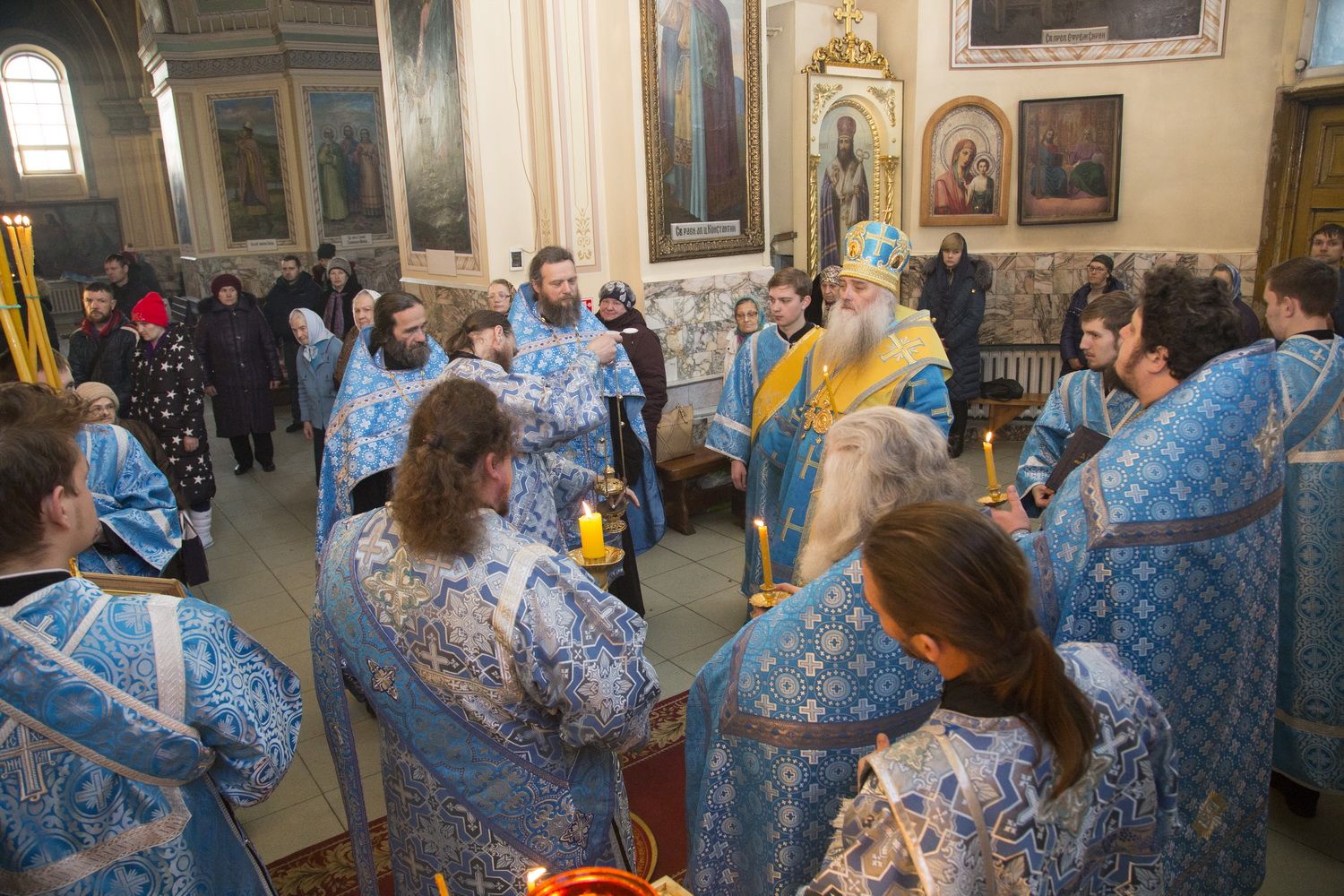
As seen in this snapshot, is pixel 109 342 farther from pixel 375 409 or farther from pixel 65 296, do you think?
pixel 65 296

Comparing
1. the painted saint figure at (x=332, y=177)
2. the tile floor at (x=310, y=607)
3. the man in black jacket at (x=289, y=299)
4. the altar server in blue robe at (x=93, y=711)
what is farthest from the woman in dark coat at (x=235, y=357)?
the painted saint figure at (x=332, y=177)

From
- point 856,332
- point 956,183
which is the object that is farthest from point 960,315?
point 856,332

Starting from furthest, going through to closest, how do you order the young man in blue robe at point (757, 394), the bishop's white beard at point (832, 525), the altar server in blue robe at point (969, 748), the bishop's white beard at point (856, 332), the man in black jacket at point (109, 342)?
the man in black jacket at point (109, 342) < the young man in blue robe at point (757, 394) < the bishop's white beard at point (856, 332) < the bishop's white beard at point (832, 525) < the altar server in blue robe at point (969, 748)

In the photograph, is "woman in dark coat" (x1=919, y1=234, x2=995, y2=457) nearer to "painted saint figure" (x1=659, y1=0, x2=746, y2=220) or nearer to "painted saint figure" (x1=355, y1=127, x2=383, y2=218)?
"painted saint figure" (x1=659, y1=0, x2=746, y2=220)

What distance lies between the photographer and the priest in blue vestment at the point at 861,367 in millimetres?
3652

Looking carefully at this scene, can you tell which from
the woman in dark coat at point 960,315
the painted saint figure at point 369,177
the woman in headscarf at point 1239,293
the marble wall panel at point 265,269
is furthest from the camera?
the painted saint figure at point 369,177

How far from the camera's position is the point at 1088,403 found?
127 inches

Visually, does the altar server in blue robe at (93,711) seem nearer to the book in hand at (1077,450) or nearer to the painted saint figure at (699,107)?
the book in hand at (1077,450)

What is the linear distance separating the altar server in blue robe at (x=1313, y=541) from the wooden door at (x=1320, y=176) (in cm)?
571

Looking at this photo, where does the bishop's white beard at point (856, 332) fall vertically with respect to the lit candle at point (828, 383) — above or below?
above

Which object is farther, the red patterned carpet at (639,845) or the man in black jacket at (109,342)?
the man in black jacket at (109,342)

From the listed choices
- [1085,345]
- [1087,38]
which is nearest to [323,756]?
[1085,345]

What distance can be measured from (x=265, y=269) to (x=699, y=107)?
981 cm

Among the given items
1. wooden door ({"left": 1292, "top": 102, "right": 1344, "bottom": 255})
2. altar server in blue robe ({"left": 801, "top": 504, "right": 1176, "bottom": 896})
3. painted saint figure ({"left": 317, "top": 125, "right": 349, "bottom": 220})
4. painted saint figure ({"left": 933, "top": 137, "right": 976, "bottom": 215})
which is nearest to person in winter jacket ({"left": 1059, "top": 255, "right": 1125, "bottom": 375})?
wooden door ({"left": 1292, "top": 102, "right": 1344, "bottom": 255})
